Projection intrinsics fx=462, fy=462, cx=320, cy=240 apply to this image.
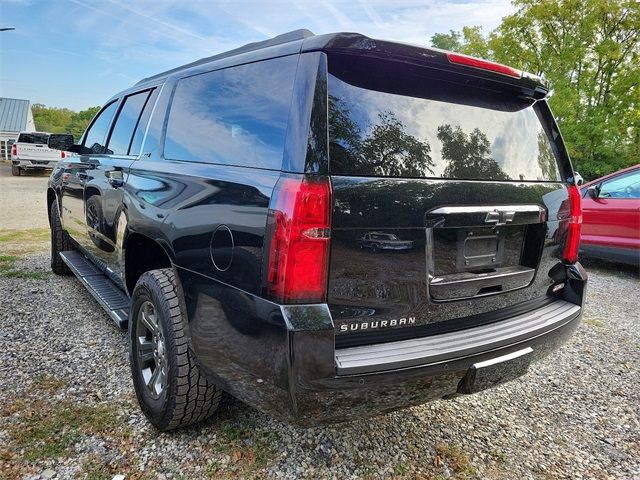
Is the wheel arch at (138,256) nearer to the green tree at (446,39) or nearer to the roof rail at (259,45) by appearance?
the roof rail at (259,45)

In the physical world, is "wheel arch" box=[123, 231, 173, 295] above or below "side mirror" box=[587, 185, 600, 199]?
below

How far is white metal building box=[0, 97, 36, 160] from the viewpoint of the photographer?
36281 mm

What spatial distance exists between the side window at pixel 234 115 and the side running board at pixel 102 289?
1.16 m

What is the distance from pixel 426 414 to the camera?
274 centimetres

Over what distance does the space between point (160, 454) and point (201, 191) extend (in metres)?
1.30

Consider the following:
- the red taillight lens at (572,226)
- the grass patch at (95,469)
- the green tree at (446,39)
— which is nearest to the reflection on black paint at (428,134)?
the red taillight lens at (572,226)

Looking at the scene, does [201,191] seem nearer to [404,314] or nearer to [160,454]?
[404,314]

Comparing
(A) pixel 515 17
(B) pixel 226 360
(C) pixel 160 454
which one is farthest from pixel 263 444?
(A) pixel 515 17

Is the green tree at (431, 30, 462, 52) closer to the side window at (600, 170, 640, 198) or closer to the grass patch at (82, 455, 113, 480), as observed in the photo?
the side window at (600, 170, 640, 198)

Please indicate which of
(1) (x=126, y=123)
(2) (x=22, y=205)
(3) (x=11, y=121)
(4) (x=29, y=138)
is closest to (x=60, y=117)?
(3) (x=11, y=121)

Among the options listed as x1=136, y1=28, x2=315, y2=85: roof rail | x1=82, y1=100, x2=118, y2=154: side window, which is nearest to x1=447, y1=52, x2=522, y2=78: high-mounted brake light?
x1=136, y1=28, x2=315, y2=85: roof rail

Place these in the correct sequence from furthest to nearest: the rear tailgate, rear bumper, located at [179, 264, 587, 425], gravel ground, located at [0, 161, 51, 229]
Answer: gravel ground, located at [0, 161, 51, 229]
the rear tailgate
rear bumper, located at [179, 264, 587, 425]

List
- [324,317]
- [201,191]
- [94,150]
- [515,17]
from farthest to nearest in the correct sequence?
[515,17] < [94,150] < [201,191] < [324,317]

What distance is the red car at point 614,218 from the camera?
6.39m
